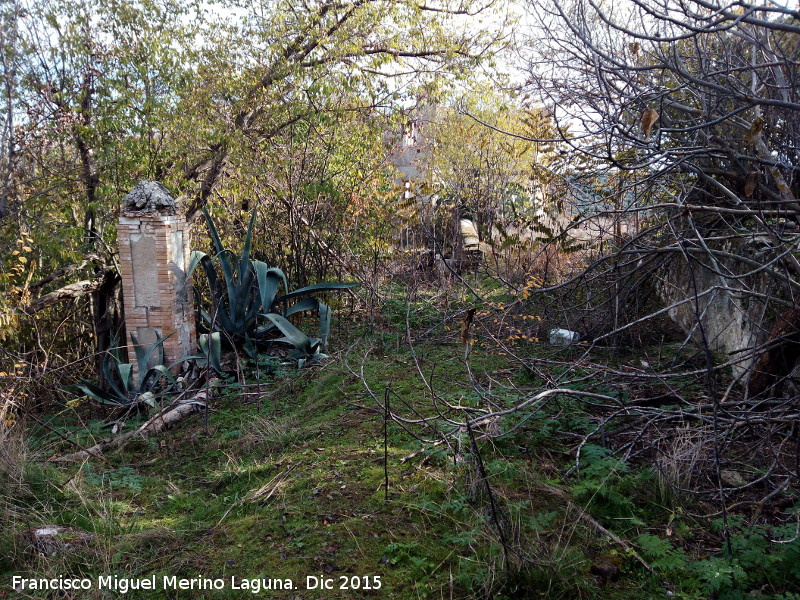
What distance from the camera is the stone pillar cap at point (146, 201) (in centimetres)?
638

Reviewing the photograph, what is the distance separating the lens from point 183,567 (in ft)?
9.52

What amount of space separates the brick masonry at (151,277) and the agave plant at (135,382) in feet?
0.33

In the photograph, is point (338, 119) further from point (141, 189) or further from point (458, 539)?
point (458, 539)

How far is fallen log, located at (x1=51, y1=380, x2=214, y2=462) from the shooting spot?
15.3ft

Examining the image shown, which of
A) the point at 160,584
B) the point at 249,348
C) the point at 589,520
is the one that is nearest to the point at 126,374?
the point at 249,348

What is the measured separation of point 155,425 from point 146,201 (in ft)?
7.81

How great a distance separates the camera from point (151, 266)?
645 cm

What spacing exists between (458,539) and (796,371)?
Result: 255 centimetres

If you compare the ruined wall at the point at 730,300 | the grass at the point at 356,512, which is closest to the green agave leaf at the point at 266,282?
the grass at the point at 356,512

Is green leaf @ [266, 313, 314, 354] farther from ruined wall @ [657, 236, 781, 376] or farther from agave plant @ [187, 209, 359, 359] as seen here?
ruined wall @ [657, 236, 781, 376]

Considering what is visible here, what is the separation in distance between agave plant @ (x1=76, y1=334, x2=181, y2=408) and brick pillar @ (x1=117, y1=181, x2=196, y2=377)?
93 millimetres

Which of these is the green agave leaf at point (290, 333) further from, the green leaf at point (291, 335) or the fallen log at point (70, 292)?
the fallen log at point (70, 292)

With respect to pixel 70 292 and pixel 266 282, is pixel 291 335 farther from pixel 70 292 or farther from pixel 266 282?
pixel 70 292

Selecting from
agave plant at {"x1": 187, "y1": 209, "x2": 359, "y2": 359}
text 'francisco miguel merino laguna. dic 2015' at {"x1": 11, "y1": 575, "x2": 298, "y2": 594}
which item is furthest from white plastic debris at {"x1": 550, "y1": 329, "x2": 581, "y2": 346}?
text 'francisco miguel merino laguna. dic 2015' at {"x1": 11, "y1": 575, "x2": 298, "y2": 594}
